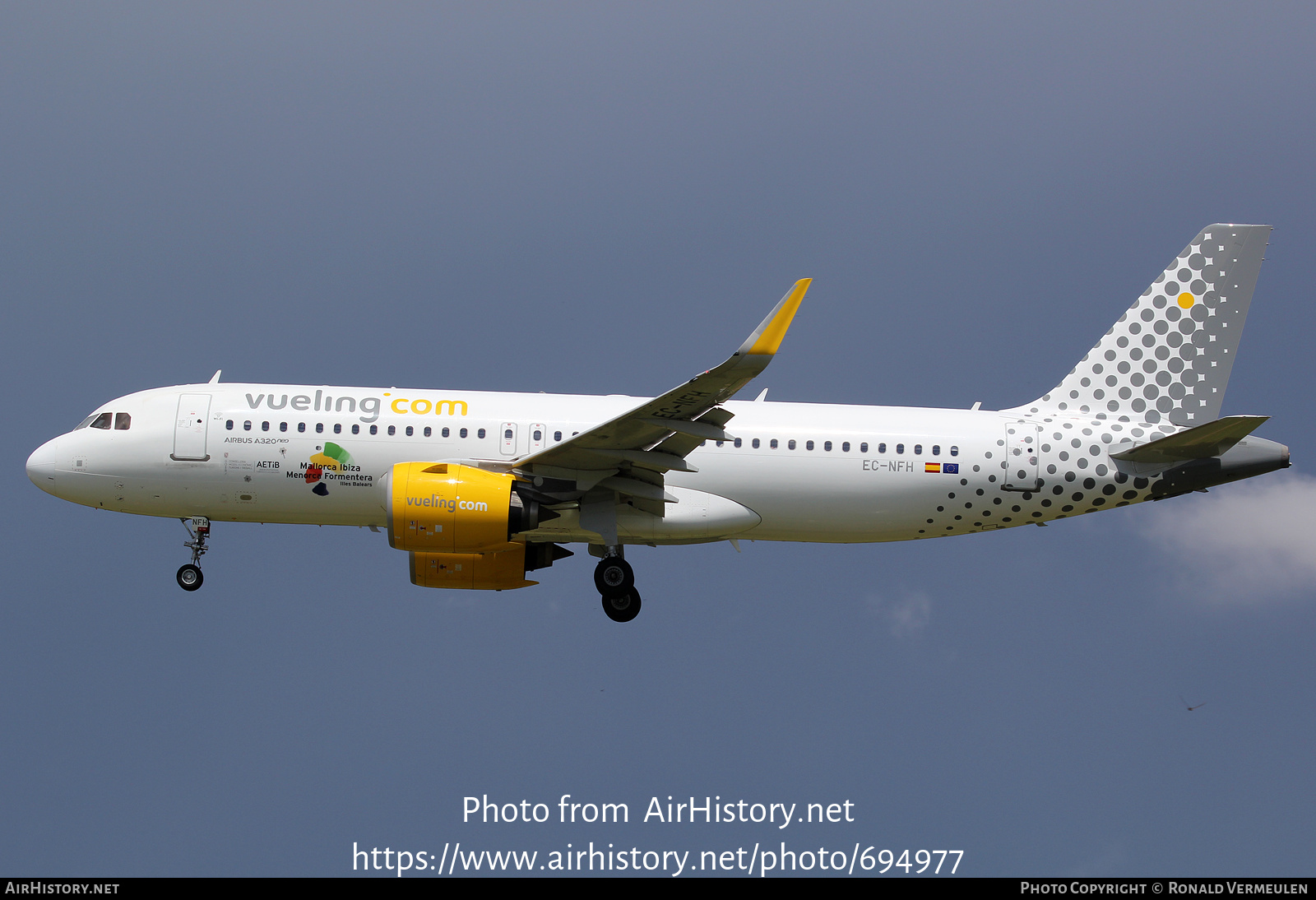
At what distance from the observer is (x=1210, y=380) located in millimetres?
24828

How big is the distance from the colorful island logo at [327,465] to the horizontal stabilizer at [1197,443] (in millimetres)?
15045

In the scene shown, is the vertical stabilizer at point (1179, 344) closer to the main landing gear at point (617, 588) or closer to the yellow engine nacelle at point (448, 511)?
the main landing gear at point (617, 588)

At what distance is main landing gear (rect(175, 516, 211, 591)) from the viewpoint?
76.8ft

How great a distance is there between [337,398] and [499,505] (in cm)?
459

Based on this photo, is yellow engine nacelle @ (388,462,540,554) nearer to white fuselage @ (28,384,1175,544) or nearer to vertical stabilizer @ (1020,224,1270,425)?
white fuselage @ (28,384,1175,544)

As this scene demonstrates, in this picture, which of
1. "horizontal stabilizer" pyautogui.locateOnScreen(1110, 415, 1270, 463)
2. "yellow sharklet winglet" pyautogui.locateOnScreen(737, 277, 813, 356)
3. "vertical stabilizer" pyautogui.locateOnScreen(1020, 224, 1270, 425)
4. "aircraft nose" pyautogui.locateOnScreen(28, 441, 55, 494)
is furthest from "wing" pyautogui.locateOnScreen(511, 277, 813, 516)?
"aircraft nose" pyautogui.locateOnScreen(28, 441, 55, 494)

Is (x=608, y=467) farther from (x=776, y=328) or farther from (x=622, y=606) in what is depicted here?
(x=776, y=328)

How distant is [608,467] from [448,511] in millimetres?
3020

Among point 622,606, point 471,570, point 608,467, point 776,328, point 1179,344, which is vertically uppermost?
point 1179,344

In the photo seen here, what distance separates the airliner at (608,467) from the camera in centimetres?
2239

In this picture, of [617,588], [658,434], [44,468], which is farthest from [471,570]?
[44,468]

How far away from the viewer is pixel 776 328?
18109 millimetres

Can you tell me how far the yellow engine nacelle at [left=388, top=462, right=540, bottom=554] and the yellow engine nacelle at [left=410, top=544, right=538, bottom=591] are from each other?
255 cm

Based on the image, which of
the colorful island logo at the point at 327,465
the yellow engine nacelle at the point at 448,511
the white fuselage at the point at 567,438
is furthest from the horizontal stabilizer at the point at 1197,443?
the colorful island logo at the point at 327,465
